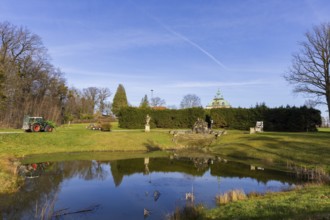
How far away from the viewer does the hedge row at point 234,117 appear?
36.4 meters

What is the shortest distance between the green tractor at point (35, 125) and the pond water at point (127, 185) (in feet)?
33.0

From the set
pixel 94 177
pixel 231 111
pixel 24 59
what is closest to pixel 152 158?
pixel 94 177

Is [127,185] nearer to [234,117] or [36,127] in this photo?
[36,127]

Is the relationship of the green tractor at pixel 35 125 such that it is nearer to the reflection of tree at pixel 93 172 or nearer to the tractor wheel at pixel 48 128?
the tractor wheel at pixel 48 128

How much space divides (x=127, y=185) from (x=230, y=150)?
13.4m

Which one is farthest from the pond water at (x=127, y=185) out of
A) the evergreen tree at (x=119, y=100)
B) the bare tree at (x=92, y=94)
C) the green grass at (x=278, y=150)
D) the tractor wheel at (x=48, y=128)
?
the bare tree at (x=92, y=94)

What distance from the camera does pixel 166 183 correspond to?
565 inches

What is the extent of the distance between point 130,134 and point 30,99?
19683 mm

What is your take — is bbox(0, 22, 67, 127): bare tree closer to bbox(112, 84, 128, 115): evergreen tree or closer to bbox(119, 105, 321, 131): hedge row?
bbox(119, 105, 321, 131): hedge row

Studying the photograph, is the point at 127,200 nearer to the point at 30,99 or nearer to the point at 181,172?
the point at 181,172

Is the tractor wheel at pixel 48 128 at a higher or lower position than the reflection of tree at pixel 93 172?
higher

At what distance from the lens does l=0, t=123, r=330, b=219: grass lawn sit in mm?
8484

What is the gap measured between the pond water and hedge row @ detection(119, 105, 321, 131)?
19.6 meters

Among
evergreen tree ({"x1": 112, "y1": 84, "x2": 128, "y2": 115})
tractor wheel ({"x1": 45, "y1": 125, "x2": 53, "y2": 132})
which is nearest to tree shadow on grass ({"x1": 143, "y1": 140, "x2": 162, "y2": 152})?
tractor wheel ({"x1": 45, "y1": 125, "x2": 53, "y2": 132})
